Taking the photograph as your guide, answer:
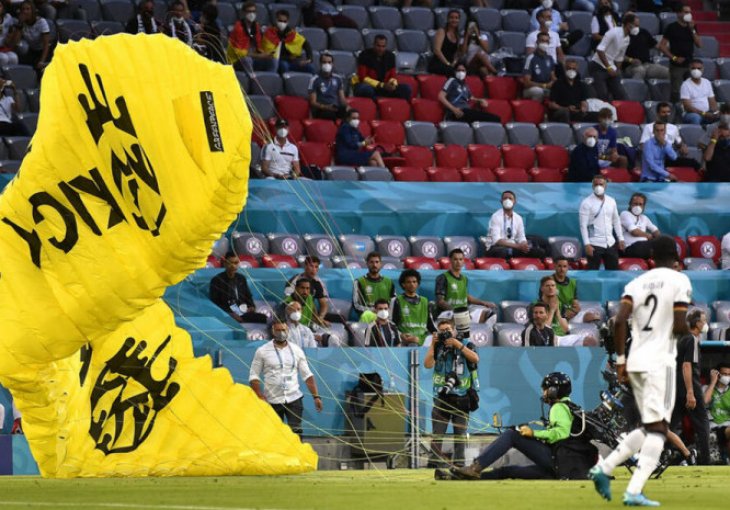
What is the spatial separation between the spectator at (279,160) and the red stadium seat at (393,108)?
2680mm

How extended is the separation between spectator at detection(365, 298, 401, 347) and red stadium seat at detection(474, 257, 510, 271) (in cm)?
331

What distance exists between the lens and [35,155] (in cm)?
1312

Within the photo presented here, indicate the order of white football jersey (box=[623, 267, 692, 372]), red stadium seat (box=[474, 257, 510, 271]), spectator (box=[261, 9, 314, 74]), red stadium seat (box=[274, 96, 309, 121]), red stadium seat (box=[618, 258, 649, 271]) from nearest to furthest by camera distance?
white football jersey (box=[623, 267, 692, 372])
red stadium seat (box=[474, 257, 510, 271])
red stadium seat (box=[618, 258, 649, 271])
red stadium seat (box=[274, 96, 309, 121])
spectator (box=[261, 9, 314, 74])

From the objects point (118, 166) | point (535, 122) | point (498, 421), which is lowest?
point (498, 421)

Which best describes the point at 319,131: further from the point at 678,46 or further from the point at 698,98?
the point at 678,46

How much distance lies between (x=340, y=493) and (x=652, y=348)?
118 inches

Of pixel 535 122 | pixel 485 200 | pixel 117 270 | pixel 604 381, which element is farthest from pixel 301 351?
pixel 535 122

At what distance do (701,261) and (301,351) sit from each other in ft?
26.7

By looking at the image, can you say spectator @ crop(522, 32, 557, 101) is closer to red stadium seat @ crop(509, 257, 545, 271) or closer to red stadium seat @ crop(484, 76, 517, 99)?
red stadium seat @ crop(484, 76, 517, 99)

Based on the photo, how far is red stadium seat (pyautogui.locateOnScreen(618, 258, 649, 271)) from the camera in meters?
22.8

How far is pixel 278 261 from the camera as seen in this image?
2103cm

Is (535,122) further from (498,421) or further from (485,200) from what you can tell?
(498,421)

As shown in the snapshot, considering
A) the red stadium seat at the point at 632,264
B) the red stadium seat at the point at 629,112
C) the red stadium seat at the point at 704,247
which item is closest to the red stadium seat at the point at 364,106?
the red stadium seat at the point at 629,112

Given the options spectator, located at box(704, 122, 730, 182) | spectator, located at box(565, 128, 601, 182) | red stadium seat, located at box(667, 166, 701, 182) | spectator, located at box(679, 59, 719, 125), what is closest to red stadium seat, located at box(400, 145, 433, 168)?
spectator, located at box(565, 128, 601, 182)
